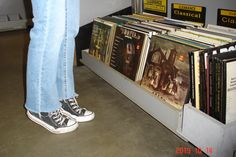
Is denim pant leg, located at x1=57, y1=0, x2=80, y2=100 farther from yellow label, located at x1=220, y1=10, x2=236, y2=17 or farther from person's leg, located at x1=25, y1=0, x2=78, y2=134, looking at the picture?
yellow label, located at x1=220, y1=10, x2=236, y2=17

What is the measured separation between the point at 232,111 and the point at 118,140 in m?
0.45

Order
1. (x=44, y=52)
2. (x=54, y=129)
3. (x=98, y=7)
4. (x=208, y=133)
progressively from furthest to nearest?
(x=98, y=7) → (x=54, y=129) → (x=44, y=52) → (x=208, y=133)

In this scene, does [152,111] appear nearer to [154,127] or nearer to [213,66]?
[154,127]

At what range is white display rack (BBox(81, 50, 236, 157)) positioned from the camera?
0.87 metres

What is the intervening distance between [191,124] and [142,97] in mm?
311

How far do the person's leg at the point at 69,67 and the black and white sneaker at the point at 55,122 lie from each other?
66 millimetres

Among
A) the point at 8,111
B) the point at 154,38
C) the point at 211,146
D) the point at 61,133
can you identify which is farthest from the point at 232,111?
the point at 8,111

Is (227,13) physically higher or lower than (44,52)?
higher

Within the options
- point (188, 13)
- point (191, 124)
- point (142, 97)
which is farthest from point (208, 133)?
point (188, 13)

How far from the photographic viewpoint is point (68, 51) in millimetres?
1166

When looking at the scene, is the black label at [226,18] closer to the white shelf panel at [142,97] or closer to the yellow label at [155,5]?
the yellow label at [155,5]

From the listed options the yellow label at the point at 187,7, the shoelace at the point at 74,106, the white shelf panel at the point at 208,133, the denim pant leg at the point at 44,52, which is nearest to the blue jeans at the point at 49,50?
the denim pant leg at the point at 44,52

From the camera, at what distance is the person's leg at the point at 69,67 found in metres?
1.10

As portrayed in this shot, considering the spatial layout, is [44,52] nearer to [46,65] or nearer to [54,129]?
[46,65]
